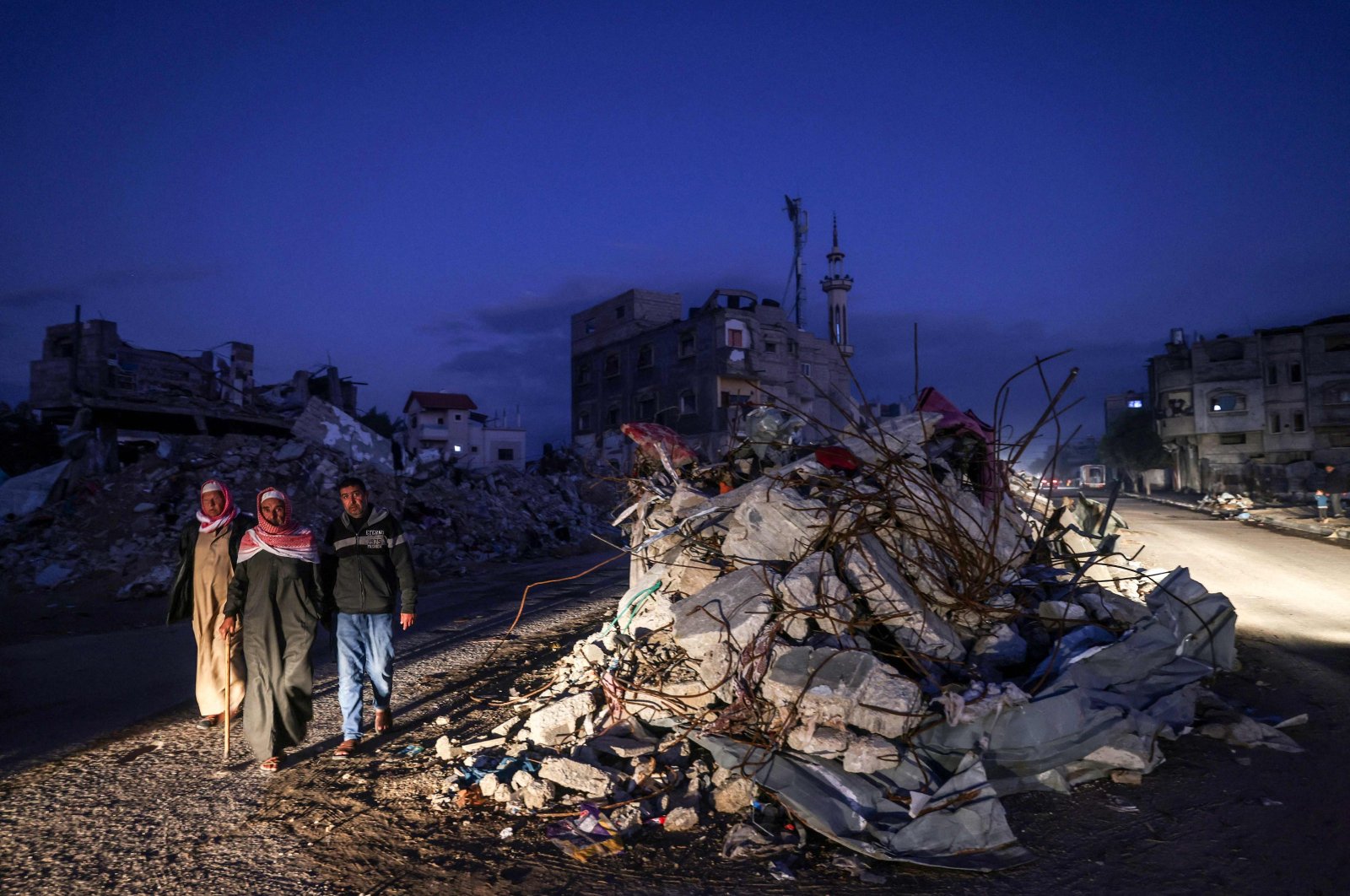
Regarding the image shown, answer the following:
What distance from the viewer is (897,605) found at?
4.70 meters

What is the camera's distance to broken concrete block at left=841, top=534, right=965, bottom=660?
4582 mm

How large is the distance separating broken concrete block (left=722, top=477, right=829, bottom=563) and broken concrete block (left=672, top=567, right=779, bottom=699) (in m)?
0.31

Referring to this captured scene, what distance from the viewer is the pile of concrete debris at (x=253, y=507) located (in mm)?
12523

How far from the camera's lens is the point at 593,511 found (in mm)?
24062

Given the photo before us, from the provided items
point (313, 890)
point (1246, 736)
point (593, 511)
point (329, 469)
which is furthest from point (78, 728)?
point (593, 511)

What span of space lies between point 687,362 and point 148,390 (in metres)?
23.2

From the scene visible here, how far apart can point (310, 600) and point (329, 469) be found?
13.1 meters

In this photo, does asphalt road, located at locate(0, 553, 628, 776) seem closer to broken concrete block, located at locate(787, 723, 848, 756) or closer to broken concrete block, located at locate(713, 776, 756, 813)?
broken concrete block, located at locate(713, 776, 756, 813)

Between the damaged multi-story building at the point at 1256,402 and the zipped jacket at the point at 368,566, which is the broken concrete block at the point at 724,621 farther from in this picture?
the damaged multi-story building at the point at 1256,402

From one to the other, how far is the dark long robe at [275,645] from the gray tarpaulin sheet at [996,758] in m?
2.47

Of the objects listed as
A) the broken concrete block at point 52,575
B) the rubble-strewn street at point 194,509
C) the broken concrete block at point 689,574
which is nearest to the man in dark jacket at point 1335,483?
the rubble-strewn street at point 194,509

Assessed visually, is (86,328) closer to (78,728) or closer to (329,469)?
(329,469)

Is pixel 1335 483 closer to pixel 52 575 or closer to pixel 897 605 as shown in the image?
pixel 897 605

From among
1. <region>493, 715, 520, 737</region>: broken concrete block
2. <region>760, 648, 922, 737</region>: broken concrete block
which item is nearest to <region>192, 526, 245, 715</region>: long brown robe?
<region>493, 715, 520, 737</region>: broken concrete block
